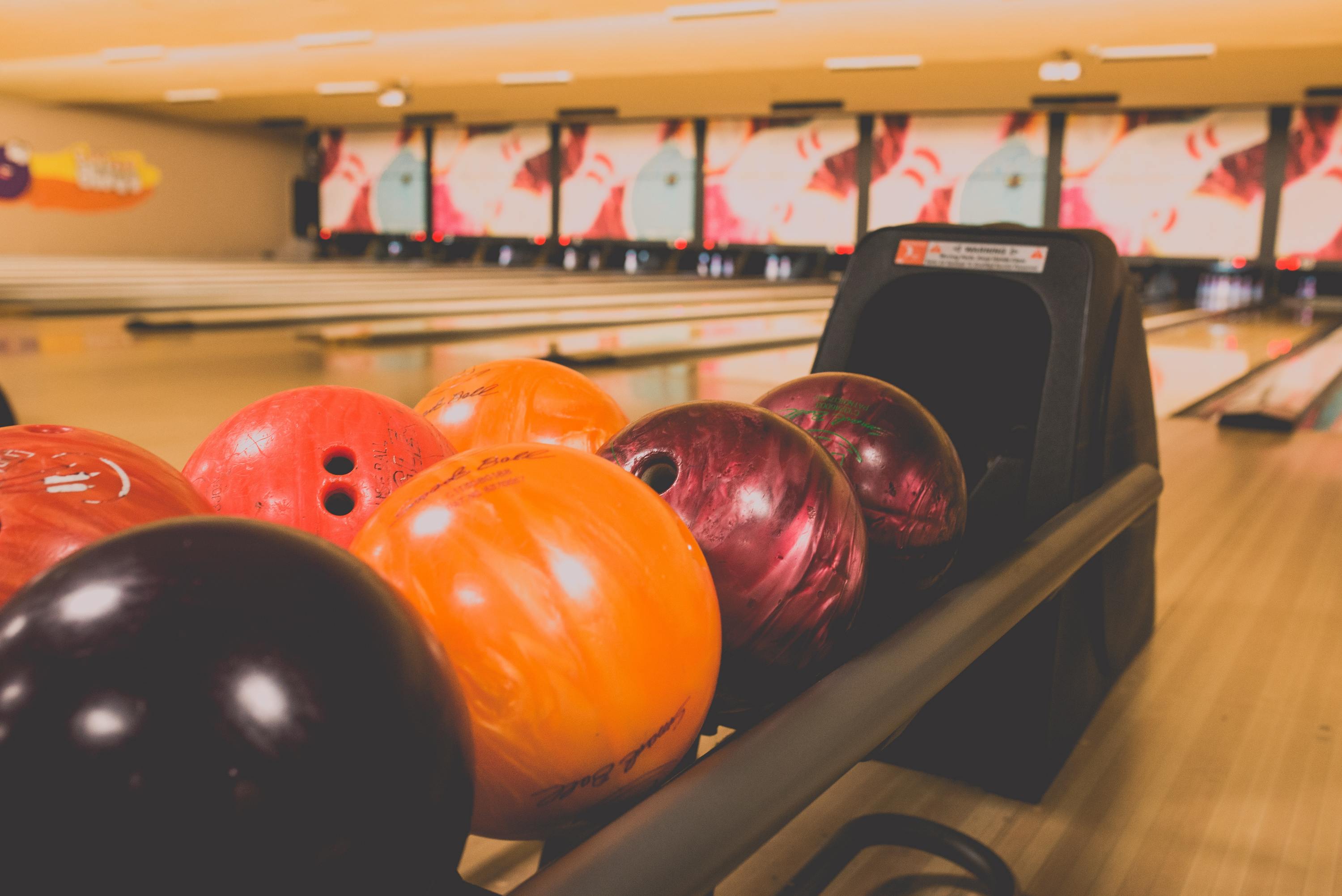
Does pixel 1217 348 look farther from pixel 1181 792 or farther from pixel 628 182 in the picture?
pixel 628 182

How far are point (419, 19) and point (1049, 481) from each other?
6.13 m

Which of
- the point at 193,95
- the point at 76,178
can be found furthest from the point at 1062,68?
the point at 76,178

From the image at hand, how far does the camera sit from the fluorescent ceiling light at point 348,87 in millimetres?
8914

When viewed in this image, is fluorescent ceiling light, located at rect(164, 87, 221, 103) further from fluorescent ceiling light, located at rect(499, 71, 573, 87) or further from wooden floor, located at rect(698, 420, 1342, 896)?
wooden floor, located at rect(698, 420, 1342, 896)

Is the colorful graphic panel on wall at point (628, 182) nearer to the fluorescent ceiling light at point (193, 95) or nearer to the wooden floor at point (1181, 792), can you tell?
the fluorescent ceiling light at point (193, 95)

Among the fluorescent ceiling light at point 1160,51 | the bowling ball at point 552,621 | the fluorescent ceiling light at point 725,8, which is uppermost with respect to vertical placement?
the fluorescent ceiling light at point 725,8

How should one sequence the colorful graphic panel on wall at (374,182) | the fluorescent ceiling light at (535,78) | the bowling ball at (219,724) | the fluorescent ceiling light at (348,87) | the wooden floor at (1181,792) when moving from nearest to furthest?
1. the bowling ball at (219,724)
2. the wooden floor at (1181,792)
3. the fluorescent ceiling light at (535,78)
4. the fluorescent ceiling light at (348,87)
5. the colorful graphic panel on wall at (374,182)

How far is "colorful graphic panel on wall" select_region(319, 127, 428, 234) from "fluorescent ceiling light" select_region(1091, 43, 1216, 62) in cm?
743

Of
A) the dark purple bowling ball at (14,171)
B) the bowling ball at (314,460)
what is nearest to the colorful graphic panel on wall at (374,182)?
the dark purple bowling ball at (14,171)

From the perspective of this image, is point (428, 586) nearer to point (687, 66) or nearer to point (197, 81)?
point (687, 66)

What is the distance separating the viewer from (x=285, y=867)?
391mm

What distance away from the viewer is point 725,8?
19.2 feet

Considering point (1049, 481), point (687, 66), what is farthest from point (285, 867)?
point (687, 66)

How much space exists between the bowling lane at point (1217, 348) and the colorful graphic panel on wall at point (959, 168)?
212cm
